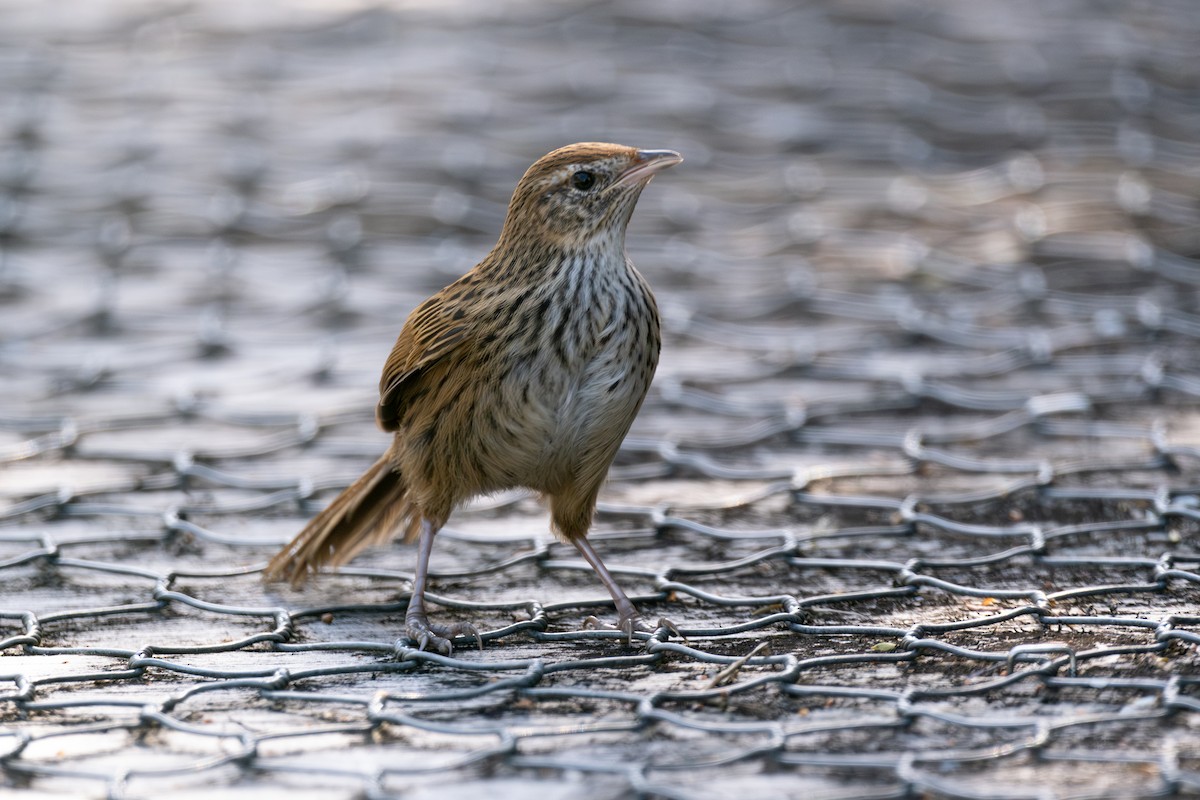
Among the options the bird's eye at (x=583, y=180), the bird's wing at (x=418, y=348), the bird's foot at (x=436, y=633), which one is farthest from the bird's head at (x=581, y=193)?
the bird's foot at (x=436, y=633)

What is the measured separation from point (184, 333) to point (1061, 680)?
16.4ft

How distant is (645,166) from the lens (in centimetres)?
433

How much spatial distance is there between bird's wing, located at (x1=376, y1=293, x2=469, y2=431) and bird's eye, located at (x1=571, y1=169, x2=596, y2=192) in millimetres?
491

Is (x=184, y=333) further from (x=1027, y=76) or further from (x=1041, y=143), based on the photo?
(x=1027, y=76)

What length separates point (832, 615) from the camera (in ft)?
13.6

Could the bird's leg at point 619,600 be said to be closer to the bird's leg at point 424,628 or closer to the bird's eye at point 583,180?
the bird's leg at point 424,628

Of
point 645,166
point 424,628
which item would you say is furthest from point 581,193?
point 424,628

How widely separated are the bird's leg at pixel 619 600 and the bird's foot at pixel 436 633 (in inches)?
15.0

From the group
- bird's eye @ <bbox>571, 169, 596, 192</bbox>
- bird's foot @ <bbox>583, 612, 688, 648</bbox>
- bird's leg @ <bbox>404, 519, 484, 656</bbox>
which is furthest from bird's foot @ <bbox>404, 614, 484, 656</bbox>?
bird's eye @ <bbox>571, 169, 596, 192</bbox>

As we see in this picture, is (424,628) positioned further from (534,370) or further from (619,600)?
(534,370)

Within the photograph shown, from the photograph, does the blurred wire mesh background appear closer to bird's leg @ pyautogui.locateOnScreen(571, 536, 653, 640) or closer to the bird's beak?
bird's leg @ pyautogui.locateOnScreen(571, 536, 653, 640)

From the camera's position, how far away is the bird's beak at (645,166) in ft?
14.1

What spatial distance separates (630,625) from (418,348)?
0.98 meters

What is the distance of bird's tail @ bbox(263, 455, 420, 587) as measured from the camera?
4496mm
